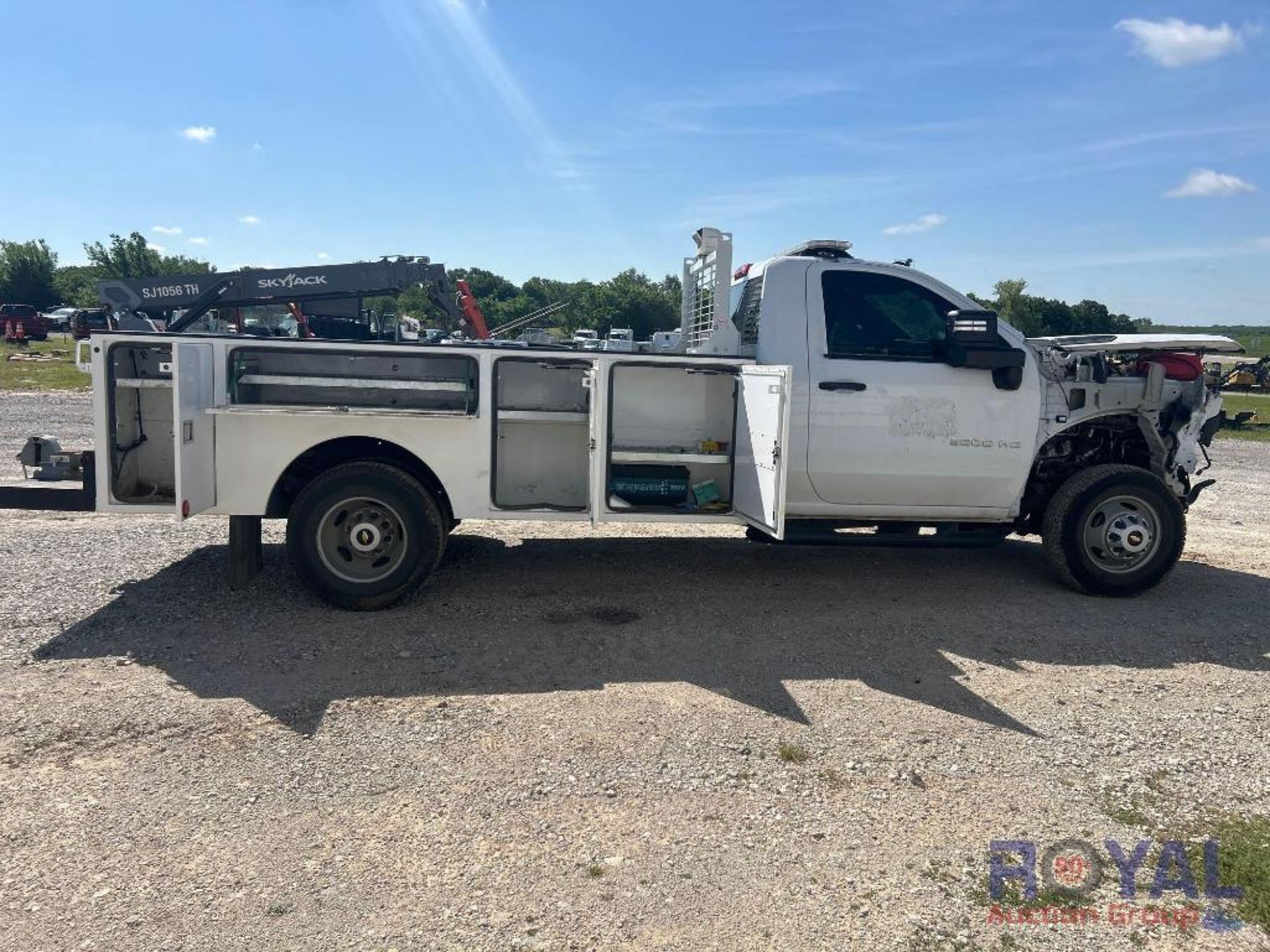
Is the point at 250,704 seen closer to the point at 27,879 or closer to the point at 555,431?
the point at 27,879

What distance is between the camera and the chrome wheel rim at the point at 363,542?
18.2 feet

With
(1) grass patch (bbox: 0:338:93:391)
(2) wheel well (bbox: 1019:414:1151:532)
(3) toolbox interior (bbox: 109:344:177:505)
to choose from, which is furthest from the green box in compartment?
(1) grass patch (bbox: 0:338:93:391)

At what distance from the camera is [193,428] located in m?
5.21

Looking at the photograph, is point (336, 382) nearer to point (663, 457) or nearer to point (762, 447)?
point (663, 457)

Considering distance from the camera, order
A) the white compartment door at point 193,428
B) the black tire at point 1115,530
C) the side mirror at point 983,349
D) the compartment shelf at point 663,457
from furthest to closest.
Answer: the black tire at point 1115,530, the side mirror at point 983,349, the compartment shelf at point 663,457, the white compartment door at point 193,428

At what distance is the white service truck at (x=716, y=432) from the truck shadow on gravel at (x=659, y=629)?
42 centimetres

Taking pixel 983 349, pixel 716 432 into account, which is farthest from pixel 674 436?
pixel 983 349

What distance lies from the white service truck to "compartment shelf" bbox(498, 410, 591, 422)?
15 millimetres

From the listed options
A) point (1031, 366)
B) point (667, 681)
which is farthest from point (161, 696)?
point (1031, 366)

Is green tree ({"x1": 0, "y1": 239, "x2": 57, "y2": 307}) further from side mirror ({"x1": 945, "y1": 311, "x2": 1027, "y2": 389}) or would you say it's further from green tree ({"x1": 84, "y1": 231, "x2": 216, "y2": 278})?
side mirror ({"x1": 945, "y1": 311, "x2": 1027, "y2": 389})

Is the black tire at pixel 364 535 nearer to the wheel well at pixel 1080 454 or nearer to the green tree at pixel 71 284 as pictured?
the wheel well at pixel 1080 454

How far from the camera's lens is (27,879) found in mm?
2877

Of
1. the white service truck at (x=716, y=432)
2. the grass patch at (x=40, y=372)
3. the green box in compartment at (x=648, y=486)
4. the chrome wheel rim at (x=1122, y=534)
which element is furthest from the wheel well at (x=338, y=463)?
the grass patch at (x=40, y=372)

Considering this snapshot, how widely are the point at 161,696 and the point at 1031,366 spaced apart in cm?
568
